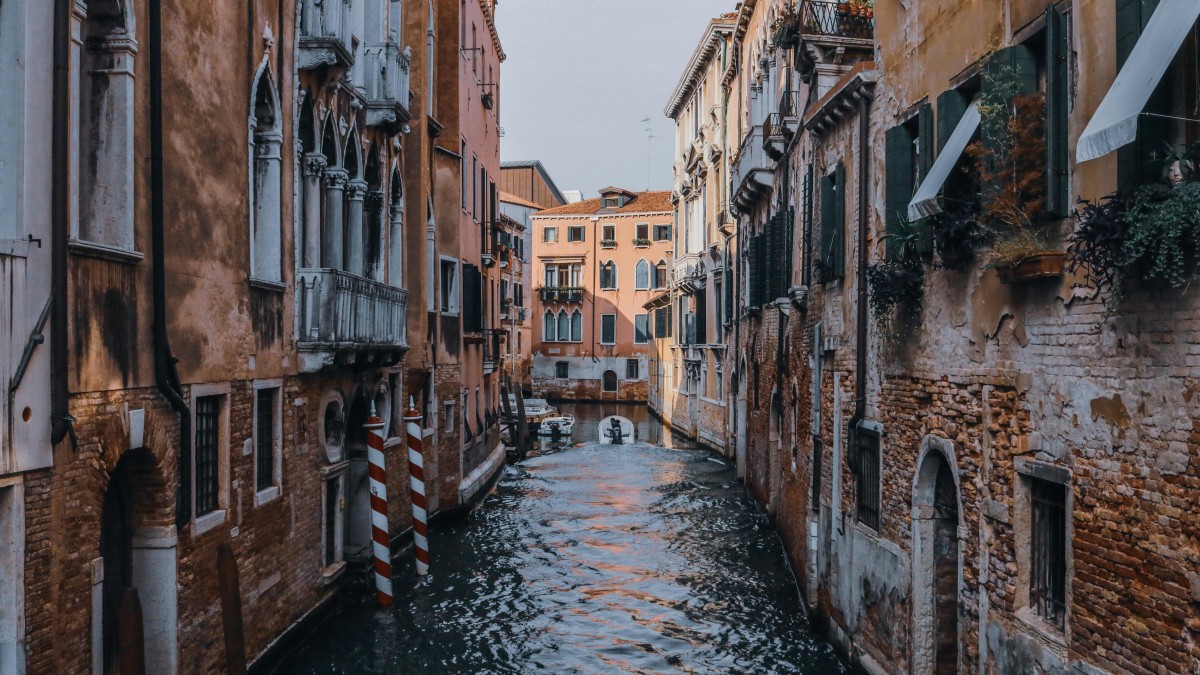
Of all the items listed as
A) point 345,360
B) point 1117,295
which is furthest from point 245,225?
point 1117,295

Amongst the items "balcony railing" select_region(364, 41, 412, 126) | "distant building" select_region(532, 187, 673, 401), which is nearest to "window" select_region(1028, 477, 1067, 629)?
"balcony railing" select_region(364, 41, 412, 126)

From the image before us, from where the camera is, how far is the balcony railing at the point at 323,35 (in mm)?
9570

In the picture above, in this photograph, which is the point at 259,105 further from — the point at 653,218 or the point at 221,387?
the point at 653,218

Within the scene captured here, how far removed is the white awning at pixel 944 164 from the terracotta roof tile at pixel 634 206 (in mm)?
43391

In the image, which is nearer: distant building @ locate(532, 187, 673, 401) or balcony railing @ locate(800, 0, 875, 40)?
balcony railing @ locate(800, 0, 875, 40)

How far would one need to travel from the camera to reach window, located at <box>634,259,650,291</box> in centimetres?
5028

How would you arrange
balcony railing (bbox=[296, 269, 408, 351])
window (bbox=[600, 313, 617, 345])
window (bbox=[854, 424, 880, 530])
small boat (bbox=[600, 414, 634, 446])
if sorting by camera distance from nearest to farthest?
window (bbox=[854, 424, 880, 530]), balcony railing (bbox=[296, 269, 408, 351]), small boat (bbox=[600, 414, 634, 446]), window (bbox=[600, 313, 617, 345])

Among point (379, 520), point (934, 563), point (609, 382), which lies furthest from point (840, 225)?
point (609, 382)

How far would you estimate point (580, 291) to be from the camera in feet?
167

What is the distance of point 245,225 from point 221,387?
4.44ft

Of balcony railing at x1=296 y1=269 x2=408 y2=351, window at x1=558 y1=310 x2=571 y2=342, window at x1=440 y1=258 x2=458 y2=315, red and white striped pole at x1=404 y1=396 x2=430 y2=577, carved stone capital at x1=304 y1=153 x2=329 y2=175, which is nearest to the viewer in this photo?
balcony railing at x1=296 y1=269 x2=408 y2=351

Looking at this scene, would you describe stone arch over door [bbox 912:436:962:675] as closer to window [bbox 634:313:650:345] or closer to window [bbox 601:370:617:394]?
window [bbox 634:313:650:345]

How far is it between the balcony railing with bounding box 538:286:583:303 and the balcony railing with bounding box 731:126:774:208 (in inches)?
1283

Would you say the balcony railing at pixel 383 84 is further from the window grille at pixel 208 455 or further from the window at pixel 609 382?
the window at pixel 609 382
